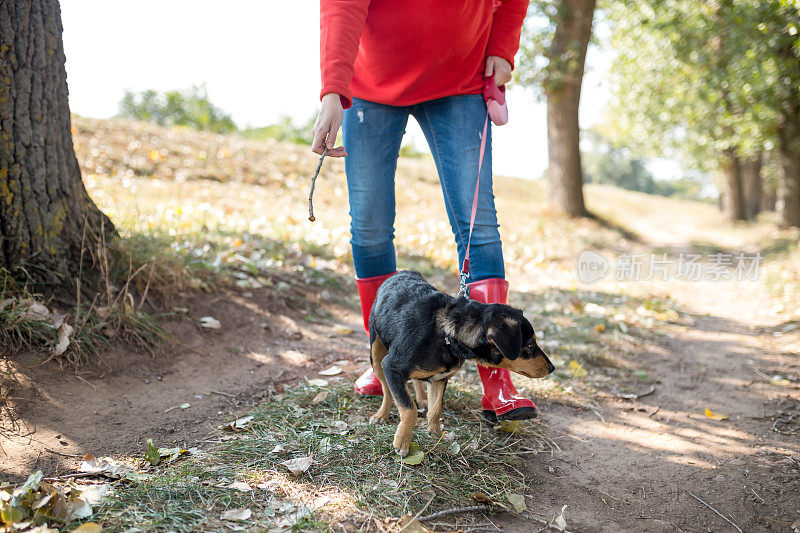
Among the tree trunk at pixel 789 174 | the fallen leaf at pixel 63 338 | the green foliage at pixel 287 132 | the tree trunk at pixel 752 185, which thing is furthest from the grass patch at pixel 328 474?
the tree trunk at pixel 752 185

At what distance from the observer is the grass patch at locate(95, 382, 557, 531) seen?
204cm

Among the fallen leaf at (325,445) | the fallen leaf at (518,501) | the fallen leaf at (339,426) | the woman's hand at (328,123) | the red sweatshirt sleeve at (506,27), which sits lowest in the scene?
the fallen leaf at (518,501)

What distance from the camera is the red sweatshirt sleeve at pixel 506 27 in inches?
115

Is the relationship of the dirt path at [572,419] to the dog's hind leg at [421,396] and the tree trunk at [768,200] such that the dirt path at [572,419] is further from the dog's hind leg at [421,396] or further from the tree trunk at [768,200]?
the tree trunk at [768,200]

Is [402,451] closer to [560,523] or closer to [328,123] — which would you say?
[560,523]

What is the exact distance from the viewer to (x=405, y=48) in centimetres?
272

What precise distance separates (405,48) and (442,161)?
2.00 ft

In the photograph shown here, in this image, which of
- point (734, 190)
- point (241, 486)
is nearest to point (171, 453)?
point (241, 486)

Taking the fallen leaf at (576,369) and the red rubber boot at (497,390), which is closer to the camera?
the red rubber boot at (497,390)

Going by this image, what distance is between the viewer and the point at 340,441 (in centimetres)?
262

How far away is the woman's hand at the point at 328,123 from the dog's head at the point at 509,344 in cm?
108

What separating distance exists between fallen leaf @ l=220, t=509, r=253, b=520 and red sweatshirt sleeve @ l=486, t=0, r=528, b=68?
2.54 m

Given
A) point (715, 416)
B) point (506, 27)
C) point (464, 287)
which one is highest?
point (506, 27)

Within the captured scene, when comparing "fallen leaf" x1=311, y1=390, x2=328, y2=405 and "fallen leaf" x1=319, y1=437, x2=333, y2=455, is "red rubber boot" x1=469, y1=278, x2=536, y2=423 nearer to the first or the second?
"fallen leaf" x1=319, y1=437, x2=333, y2=455
